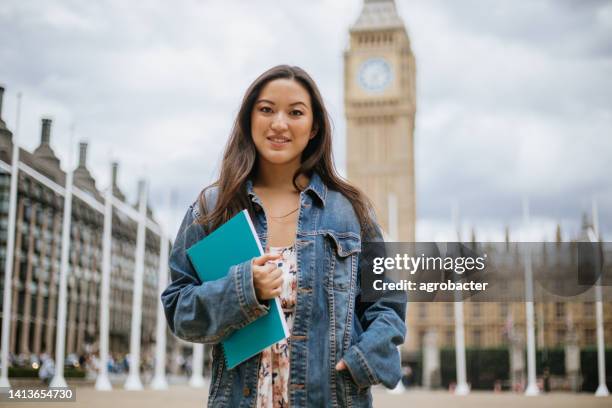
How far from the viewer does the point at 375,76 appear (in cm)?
5441

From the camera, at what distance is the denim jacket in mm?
1645

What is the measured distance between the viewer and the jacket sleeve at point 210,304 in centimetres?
162

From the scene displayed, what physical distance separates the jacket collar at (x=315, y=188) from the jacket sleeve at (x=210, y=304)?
22cm

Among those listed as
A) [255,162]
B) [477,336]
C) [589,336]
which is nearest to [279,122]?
[255,162]

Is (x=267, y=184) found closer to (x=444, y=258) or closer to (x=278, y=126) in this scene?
(x=278, y=126)

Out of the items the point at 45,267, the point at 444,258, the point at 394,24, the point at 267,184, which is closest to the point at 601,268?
the point at 444,258

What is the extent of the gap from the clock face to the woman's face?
173 ft

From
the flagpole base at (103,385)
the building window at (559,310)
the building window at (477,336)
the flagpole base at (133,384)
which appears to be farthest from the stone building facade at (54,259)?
the building window at (559,310)

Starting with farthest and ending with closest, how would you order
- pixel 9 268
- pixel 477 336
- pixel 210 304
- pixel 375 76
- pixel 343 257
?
pixel 477 336 < pixel 375 76 < pixel 9 268 < pixel 343 257 < pixel 210 304

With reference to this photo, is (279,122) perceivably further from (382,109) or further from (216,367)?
(382,109)

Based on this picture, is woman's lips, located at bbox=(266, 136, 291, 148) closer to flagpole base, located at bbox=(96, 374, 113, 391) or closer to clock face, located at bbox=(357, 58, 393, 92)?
flagpole base, located at bbox=(96, 374, 113, 391)

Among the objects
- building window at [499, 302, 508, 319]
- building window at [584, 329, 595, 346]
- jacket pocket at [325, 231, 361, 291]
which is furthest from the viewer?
building window at [499, 302, 508, 319]

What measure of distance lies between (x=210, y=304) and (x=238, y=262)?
0.11 m

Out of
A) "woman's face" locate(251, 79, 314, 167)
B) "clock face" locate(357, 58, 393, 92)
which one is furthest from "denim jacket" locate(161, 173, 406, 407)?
"clock face" locate(357, 58, 393, 92)
